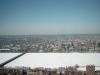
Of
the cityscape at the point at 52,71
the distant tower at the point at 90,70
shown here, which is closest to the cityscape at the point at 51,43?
the cityscape at the point at 52,71

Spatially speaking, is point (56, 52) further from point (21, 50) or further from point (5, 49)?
point (5, 49)

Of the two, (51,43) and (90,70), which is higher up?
(51,43)

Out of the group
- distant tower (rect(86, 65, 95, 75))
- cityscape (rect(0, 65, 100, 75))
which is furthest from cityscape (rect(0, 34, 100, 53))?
distant tower (rect(86, 65, 95, 75))

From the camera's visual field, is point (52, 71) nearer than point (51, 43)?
Yes

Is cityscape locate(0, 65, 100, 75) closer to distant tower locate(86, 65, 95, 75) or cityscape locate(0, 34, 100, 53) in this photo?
distant tower locate(86, 65, 95, 75)

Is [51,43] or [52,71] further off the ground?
[51,43]

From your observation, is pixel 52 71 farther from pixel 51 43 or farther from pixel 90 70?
pixel 51 43

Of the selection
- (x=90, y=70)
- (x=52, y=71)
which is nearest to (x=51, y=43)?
(x=52, y=71)

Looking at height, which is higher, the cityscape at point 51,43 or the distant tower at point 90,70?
the cityscape at point 51,43

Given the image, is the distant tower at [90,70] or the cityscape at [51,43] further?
the cityscape at [51,43]

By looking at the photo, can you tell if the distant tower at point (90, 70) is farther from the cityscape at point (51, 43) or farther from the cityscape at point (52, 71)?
the cityscape at point (51, 43)

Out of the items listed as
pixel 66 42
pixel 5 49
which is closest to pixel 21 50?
pixel 5 49
